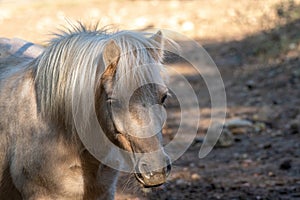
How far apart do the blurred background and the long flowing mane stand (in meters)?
0.40

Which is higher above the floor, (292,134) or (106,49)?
(106,49)

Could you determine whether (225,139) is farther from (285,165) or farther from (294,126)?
(285,165)

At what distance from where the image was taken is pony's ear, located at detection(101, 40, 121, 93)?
114 inches

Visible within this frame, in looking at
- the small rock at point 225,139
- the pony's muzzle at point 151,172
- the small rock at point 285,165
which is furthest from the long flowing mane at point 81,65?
the small rock at point 225,139

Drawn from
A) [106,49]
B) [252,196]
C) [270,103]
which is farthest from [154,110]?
[270,103]

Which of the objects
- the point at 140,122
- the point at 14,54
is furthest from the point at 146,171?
the point at 14,54

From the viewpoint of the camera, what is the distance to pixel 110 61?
2.92 m

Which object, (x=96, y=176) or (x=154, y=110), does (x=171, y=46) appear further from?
(x=96, y=176)

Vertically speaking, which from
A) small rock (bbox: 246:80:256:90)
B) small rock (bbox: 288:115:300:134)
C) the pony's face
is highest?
the pony's face

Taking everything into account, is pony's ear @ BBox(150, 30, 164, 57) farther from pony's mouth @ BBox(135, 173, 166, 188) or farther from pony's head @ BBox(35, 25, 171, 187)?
pony's mouth @ BBox(135, 173, 166, 188)

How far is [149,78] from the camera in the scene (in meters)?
2.88

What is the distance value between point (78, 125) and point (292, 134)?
372 cm

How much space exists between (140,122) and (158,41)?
0.51 m

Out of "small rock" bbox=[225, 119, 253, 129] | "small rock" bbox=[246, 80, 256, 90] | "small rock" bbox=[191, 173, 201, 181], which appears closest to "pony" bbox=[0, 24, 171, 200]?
"small rock" bbox=[191, 173, 201, 181]
